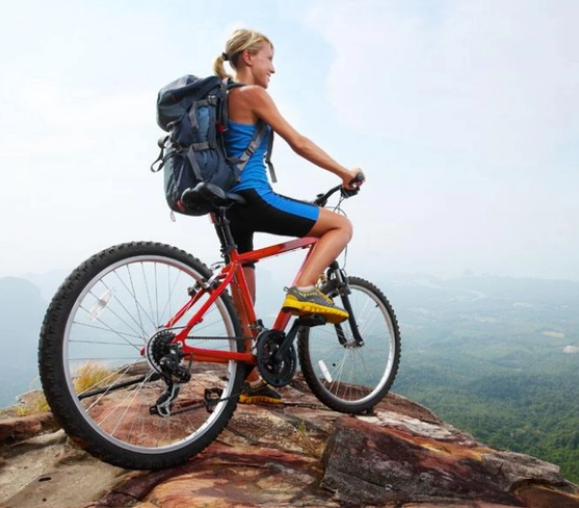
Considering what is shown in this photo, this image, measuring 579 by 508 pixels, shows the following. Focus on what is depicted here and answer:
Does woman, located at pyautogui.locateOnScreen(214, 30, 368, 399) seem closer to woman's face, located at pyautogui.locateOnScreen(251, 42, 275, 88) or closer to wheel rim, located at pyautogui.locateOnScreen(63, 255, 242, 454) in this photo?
woman's face, located at pyautogui.locateOnScreen(251, 42, 275, 88)

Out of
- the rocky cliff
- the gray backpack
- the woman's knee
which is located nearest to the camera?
the rocky cliff

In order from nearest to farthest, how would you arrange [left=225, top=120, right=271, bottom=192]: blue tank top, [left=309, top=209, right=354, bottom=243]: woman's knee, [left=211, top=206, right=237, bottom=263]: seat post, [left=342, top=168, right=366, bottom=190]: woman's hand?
[left=211, top=206, right=237, bottom=263]: seat post < [left=225, top=120, right=271, bottom=192]: blue tank top < [left=309, top=209, right=354, bottom=243]: woman's knee < [left=342, top=168, right=366, bottom=190]: woman's hand

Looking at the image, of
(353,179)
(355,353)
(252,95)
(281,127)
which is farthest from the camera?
(355,353)

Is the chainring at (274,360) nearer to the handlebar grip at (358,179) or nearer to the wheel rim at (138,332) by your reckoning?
the wheel rim at (138,332)

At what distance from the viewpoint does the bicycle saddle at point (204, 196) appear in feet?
11.2

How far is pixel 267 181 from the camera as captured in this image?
405 centimetres

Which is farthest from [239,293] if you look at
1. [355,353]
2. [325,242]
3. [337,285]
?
[355,353]

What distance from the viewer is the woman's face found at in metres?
4.18

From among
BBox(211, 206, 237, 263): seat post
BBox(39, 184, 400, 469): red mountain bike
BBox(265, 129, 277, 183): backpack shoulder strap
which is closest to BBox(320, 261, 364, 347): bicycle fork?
BBox(39, 184, 400, 469): red mountain bike

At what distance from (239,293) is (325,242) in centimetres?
90

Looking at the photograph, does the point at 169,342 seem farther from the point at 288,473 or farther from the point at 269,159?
the point at 269,159

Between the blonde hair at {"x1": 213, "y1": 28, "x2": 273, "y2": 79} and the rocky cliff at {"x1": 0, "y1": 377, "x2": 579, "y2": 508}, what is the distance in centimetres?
317

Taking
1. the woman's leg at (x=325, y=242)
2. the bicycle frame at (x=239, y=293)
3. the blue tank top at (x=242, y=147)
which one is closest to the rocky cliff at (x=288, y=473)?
the bicycle frame at (x=239, y=293)

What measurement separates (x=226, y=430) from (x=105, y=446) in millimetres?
1354
